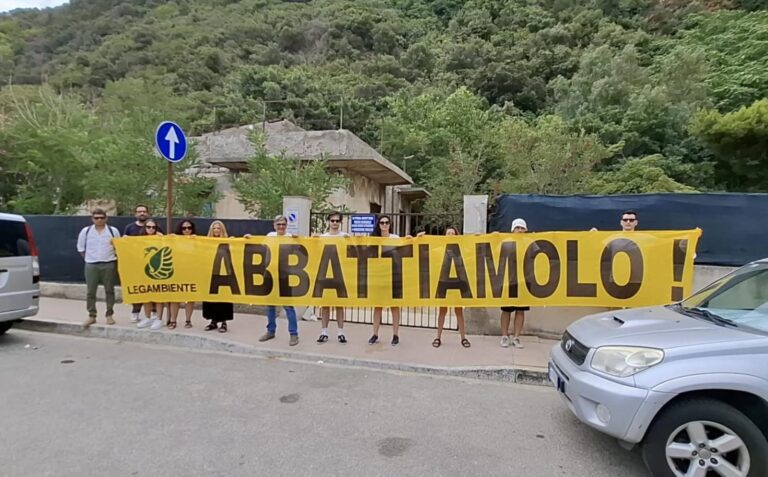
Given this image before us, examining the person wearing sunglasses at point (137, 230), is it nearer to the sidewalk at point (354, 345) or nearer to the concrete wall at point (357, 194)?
the sidewalk at point (354, 345)

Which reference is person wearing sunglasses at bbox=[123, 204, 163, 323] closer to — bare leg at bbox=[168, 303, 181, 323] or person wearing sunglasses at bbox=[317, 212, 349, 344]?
bare leg at bbox=[168, 303, 181, 323]

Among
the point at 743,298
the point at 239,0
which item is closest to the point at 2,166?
the point at 743,298

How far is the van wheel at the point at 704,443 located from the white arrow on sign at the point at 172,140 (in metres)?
7.26

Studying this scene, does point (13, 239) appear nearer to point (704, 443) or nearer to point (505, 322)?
point (505, 322)

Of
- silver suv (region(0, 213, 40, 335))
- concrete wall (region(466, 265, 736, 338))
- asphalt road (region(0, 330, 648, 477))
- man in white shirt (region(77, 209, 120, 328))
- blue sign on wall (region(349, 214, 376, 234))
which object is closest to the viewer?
asphalt road (region(0, 330, 648, 477))

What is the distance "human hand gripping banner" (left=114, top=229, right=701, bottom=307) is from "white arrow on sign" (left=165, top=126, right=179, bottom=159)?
1.39m

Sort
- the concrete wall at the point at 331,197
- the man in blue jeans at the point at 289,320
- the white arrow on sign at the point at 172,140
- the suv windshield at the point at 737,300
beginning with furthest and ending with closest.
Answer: the concrete wall at the point at 331,197
the white arrow on sign at the point at 172,140
the man in blue jeans at the point at 289,320
the suv windshield at the point at 737,300

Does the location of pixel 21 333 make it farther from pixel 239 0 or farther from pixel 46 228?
pixel 239 0

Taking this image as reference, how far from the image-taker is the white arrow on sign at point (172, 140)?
7.21 metres

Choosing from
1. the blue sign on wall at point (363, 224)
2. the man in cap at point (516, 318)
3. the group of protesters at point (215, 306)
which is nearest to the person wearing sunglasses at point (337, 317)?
the group of protesters at point (215, 306)

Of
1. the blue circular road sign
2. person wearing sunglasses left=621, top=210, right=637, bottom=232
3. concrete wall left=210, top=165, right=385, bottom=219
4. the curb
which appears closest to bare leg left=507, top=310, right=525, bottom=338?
the curb

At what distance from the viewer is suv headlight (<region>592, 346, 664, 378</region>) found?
117 inches

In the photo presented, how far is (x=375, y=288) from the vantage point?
647cm

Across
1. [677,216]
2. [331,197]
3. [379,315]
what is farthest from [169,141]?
[677,216]
